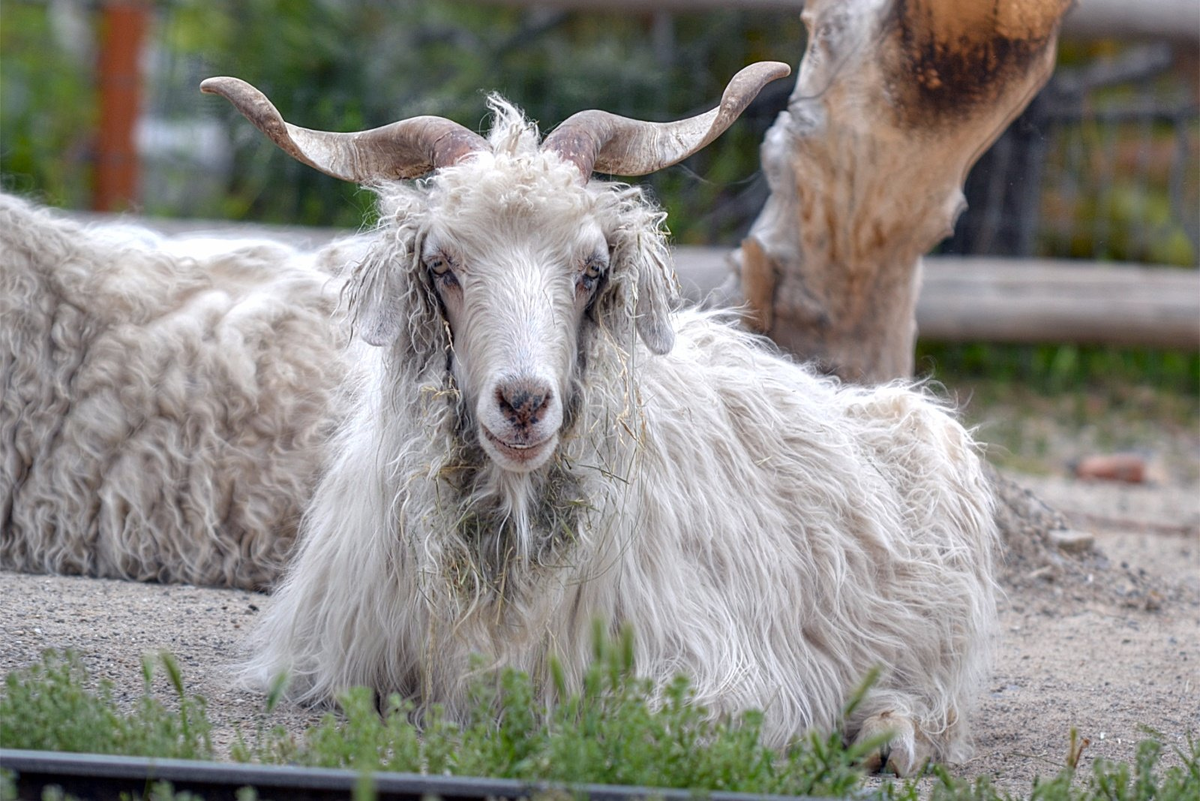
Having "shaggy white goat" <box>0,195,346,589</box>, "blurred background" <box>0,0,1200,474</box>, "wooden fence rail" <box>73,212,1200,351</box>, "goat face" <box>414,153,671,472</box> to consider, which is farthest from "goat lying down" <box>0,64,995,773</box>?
"blurred background" <box>0,0,1200,474</box>

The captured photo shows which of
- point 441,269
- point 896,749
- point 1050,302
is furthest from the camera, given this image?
point 1050,302

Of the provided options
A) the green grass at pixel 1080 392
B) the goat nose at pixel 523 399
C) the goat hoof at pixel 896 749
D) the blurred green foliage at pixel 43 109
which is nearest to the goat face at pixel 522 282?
the goat nose at pixel 523 399

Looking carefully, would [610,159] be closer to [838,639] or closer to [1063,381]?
[838,639]

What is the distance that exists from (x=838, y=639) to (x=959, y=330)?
6.10m

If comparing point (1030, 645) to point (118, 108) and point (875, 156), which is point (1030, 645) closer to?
point (875, 156)

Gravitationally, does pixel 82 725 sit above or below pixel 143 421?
below

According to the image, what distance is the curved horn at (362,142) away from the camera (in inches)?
139

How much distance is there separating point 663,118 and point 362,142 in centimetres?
690

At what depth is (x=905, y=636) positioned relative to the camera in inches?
163

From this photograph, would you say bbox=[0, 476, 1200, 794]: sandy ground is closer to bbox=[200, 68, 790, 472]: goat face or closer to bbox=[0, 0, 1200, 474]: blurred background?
bbox=[200, 68, 790, 472]: goat face

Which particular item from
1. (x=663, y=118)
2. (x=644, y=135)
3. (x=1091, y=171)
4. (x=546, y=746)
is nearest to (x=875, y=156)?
(x=644, y=135)

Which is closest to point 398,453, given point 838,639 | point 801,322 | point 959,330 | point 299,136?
point 299,136

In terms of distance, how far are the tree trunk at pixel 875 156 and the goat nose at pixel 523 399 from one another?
239 cm

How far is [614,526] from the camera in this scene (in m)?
3.57
